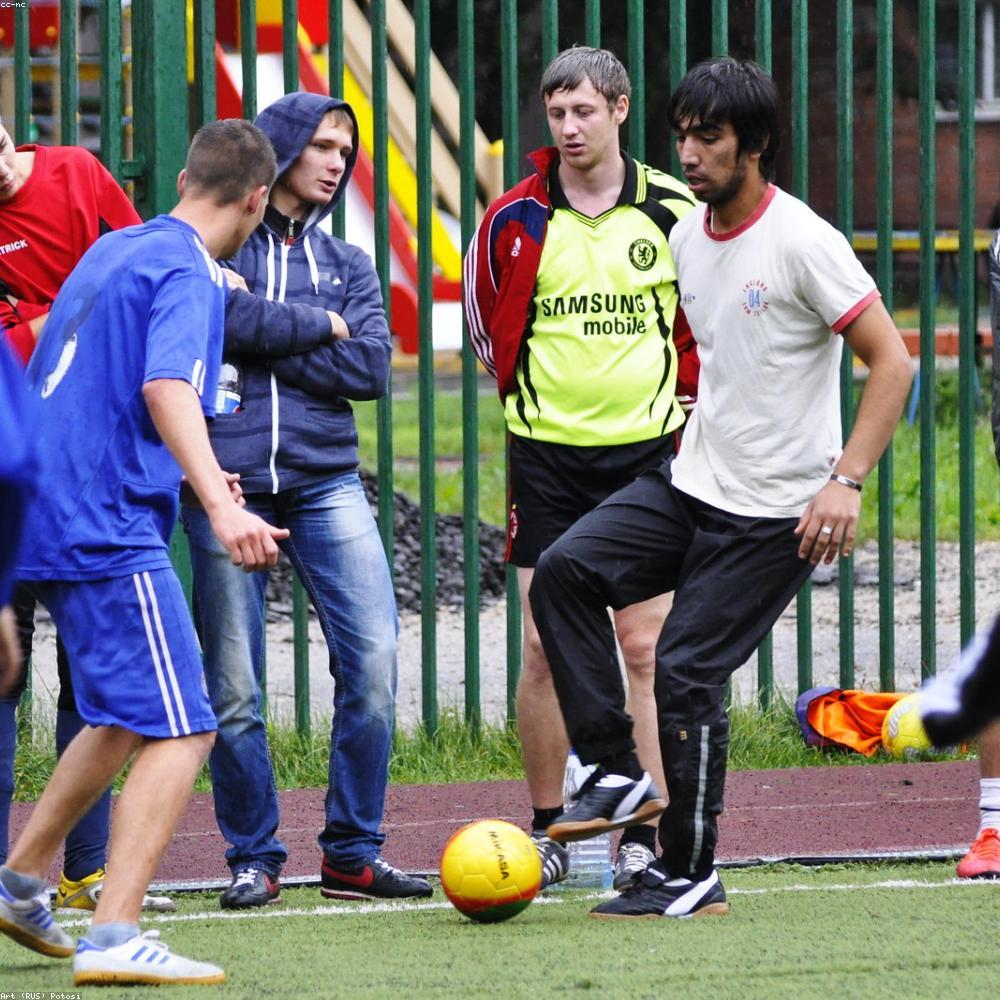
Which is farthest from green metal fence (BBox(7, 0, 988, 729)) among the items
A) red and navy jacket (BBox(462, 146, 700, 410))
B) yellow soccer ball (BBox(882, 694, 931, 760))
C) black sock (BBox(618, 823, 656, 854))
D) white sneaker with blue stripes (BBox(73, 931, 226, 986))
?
white sneaker with blue stripes (BBox(73, 931, 226, 986))

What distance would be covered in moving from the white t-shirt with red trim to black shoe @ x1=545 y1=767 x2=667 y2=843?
734 mm

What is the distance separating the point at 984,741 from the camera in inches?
210

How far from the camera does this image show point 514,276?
5.57 meters

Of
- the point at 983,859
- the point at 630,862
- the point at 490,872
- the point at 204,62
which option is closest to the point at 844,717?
the point at 983,859

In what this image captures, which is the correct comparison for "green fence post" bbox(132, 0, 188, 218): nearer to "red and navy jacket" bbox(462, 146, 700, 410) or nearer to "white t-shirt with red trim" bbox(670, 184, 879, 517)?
"red and navy jacket" bbox(462, 146, 700, 410)

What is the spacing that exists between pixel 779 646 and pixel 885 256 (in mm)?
2960

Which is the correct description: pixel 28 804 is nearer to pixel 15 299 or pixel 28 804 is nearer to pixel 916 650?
pixel 15 299

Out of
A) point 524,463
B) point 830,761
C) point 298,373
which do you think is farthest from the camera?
point 830,761

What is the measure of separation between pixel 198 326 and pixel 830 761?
12.0 feet

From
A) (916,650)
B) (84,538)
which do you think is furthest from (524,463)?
(916,650)

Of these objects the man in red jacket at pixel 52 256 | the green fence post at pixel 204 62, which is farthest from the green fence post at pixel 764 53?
the man in red jacket at pixel 52 256

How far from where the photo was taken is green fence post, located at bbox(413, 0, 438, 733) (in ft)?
22.8

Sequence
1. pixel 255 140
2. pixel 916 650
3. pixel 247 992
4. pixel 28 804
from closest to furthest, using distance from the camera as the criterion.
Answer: pixel 247 992
pixel 255 140
pixel 28 804
pixel 916 650

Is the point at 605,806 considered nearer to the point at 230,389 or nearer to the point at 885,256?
the point at 230,389
